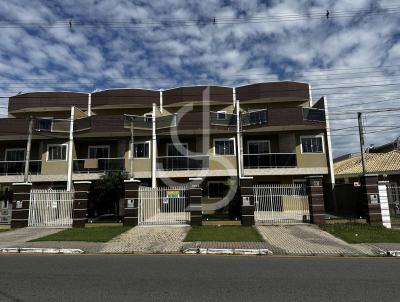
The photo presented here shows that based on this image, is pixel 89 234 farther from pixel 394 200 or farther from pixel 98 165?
pixel 394 200

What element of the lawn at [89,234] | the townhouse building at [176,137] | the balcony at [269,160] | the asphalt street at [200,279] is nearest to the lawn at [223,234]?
the lawn at [89,234]

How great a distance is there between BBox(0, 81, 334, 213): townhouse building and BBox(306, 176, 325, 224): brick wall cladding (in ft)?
22.6

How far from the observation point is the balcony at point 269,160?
25266mm

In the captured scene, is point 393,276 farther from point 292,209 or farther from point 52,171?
point 52,171

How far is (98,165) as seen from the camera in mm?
26281

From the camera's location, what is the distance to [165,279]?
7.13 m

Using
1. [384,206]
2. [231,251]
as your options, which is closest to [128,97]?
[384,206]

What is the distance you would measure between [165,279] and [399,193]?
1672 centimetres

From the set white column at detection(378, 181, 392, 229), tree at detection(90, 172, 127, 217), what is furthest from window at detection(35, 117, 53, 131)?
white column at detection(378, 181, 392, 229)

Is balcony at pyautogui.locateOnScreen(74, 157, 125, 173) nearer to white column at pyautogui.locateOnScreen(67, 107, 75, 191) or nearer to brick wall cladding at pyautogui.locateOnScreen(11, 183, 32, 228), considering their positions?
white column at pyautogui.locateOnScreen(67, 107, 75, 191)

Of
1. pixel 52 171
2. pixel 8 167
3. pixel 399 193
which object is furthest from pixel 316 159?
pixel 8 167

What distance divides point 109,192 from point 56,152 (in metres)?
7.11

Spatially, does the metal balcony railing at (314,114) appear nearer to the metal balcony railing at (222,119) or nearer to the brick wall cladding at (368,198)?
the metal balcony railing at (222,119)

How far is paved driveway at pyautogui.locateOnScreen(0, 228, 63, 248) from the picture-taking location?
13031 mm
